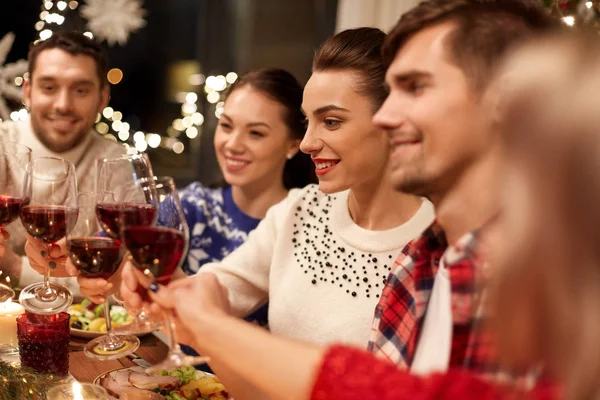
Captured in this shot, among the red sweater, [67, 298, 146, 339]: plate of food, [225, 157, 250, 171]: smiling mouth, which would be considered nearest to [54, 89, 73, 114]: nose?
[225, 157, 250, 171]: smiling mouth

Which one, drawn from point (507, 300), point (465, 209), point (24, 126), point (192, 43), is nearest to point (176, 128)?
point (192, 43)

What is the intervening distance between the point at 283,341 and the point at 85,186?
2.20m

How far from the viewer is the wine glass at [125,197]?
1.15 meters

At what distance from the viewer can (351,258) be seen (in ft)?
5.71

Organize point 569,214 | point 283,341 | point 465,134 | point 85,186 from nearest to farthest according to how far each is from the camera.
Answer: point 569,214, point 283,341, point 465,134, point 85,186

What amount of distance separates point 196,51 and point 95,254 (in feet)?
12.3

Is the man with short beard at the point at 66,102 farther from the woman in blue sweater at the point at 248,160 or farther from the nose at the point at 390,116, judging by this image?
the nose at the point at 390,116

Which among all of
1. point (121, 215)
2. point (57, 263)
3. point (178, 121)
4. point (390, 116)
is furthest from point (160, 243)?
point (178, 121)

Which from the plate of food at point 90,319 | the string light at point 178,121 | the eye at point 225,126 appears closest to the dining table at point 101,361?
the plate of food at point 90,319

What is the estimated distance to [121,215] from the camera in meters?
1.17

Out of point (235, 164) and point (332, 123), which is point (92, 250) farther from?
point (235, 164)

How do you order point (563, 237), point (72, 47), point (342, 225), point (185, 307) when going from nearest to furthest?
1. point (563, 237)
2. point (185, 307)
3. point (342, 225)
4. point (72, 47)

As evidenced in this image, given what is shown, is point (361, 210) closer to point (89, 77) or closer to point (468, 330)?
point (468, 330)

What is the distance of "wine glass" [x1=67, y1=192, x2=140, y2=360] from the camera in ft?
4.15
